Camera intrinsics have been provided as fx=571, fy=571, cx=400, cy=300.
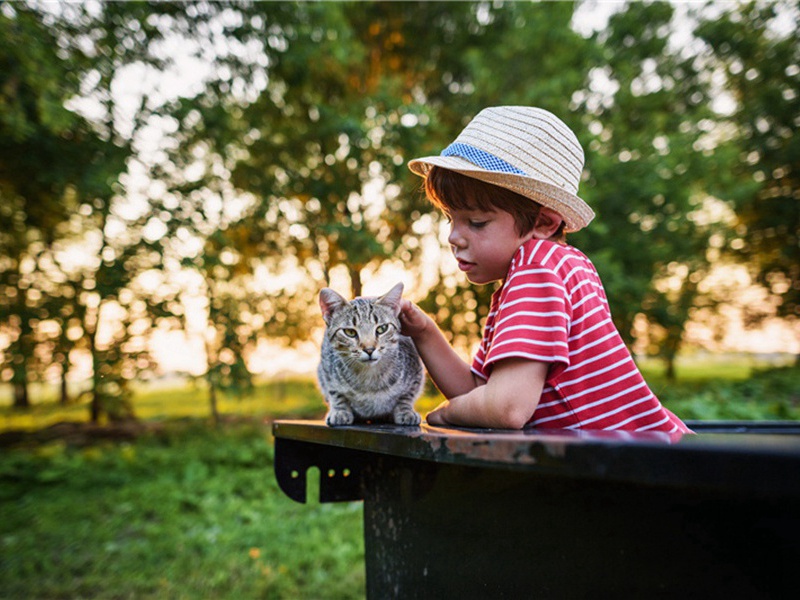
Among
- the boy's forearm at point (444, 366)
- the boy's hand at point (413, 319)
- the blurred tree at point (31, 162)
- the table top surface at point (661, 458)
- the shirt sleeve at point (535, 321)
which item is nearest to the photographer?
the table top surface at point (661, 458)

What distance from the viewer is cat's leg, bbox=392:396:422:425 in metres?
1.82

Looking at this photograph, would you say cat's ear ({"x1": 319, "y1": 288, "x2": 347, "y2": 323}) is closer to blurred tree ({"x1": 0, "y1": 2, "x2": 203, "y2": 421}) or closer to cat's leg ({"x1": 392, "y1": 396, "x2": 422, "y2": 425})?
cat's leg ({"x1": 392, "y1": 396, "x2": 422, "y2": 425})

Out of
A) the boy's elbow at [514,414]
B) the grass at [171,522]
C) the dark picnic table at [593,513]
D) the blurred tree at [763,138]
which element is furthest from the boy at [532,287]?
the blurred tree at [763,138]

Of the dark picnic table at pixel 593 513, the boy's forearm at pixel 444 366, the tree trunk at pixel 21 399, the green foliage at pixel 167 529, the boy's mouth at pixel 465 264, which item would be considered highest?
the boy's mouth at pixel 465 264

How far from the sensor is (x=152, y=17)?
7094 millimetres

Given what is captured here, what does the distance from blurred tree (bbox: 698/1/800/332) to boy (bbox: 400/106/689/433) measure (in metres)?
12.4

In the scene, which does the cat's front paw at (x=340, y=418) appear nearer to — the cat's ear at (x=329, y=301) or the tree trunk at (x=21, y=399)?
the cat's ear at (x=329, y=301)

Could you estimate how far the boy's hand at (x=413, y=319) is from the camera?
1.89 meters

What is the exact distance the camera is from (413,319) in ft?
6.23

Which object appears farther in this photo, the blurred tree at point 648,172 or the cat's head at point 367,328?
the blurred tree at point 648,172

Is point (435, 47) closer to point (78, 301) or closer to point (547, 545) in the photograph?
point (78, 301)

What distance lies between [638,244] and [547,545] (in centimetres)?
1034

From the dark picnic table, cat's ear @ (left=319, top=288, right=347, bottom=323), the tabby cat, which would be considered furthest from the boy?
cat's ear @ (left=319, top=288, right=347, bottom=323)

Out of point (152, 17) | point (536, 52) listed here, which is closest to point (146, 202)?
point (152, 17)
